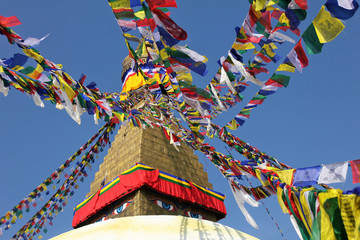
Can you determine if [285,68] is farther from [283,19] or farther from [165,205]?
[165,205]

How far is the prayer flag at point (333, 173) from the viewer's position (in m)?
3.42

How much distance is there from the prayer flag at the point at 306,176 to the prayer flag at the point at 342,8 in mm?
1775

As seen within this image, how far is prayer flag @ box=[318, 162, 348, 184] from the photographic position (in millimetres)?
3422

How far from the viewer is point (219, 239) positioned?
533 centimetres

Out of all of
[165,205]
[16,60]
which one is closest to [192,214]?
[165,205]

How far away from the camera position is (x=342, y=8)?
10.9 ft

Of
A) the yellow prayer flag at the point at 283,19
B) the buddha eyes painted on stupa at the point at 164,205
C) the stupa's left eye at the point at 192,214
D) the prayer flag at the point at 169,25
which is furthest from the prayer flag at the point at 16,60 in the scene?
the stupa's left eye at the point at 192,214

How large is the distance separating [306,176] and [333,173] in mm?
433

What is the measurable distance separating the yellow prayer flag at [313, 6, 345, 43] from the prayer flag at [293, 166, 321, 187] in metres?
1.56

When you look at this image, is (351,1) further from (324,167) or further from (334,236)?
(334,236)

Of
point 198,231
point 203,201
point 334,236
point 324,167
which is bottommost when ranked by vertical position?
point 334,236

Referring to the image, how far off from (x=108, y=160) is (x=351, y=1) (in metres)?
8.57

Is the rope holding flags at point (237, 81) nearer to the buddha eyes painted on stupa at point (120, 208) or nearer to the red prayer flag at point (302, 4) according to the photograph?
the red prayer flag at point (302, 4)

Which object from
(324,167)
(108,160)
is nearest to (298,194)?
(324,167)
